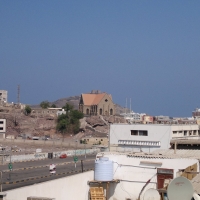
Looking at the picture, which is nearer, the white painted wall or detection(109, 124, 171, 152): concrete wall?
the white painted wall

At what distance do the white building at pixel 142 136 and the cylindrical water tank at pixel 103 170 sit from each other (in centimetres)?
2380

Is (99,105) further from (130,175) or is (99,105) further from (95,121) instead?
(130,175)

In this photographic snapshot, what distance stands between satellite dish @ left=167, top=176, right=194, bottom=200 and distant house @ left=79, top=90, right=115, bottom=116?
100472 mm

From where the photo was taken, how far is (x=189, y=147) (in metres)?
23.7

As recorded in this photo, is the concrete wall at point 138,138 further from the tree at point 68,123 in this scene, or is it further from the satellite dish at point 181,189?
the tree at point 68,123

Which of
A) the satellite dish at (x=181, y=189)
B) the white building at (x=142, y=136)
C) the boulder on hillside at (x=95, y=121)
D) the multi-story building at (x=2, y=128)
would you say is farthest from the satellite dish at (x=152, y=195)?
the boulder on hillside at (x=95, y=121)

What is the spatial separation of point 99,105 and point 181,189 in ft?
334

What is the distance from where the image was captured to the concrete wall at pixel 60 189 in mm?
13383

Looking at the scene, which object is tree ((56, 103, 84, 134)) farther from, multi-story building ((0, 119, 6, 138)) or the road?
the road

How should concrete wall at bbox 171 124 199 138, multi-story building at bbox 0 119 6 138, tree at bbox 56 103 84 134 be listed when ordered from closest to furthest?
→ concrete wall at bbox 171 124 199 138 < multi-story building at bbox 0 119 6 138 < tree at bbox 56 103 84 134

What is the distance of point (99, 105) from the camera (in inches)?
4417

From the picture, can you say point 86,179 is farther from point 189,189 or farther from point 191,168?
point 189,189

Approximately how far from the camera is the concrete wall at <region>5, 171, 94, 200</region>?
13383mm

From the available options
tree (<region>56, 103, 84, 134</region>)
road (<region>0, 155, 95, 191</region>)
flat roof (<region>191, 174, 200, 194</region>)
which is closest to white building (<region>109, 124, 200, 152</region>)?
road (<region>0, 155, 95, 191</region>)
